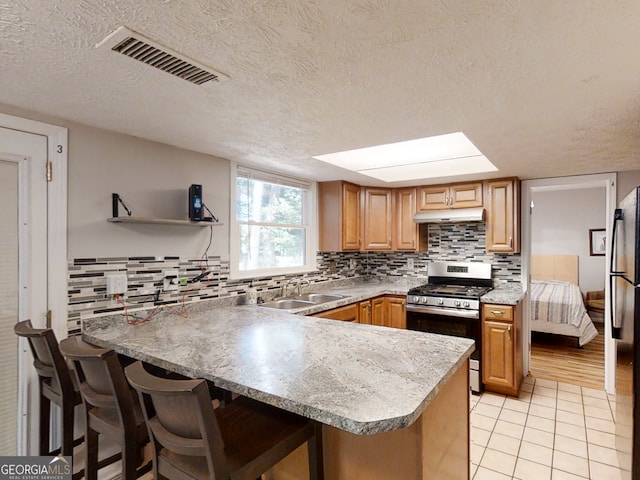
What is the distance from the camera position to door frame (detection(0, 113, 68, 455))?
1.84 metres

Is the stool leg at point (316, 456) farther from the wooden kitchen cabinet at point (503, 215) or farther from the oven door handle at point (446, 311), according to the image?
the wooden kitchen cabinet at point (503, 215)

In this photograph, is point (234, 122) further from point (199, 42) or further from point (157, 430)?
point (157, 430)

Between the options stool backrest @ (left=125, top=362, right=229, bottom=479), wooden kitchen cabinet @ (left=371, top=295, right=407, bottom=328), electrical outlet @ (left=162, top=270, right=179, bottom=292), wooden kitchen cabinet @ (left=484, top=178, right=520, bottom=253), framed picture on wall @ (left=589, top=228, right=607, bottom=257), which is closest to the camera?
stool backrest @ (left=125, top=362, right=229, bottom=479)

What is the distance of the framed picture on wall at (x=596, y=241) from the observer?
582 centimetres

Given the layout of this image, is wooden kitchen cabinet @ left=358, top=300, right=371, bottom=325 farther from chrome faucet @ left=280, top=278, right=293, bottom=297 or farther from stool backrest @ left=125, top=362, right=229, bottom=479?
stool backrest @ left=125, top=362, right=229, bottom=479

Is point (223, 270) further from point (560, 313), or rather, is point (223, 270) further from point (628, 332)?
point (560, 313)

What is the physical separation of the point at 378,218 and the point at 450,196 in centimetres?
82

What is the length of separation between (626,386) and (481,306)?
4.79ft

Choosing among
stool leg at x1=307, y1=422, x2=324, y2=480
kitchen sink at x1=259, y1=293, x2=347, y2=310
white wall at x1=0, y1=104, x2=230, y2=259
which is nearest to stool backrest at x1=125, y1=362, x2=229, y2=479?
stool leg at x1=307, y1=422, x2=324, y2=480

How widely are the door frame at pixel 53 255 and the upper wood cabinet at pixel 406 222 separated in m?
3.23

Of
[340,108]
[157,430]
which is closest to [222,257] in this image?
[340,108]

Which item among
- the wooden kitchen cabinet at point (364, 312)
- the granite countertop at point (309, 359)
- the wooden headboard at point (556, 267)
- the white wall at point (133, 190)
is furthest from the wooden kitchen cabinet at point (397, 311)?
the wooden headboard at point (556, 267)

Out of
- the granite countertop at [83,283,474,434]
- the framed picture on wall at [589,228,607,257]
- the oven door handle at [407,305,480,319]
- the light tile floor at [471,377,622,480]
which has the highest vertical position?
the framed picture on wall at [589,228,607,257]

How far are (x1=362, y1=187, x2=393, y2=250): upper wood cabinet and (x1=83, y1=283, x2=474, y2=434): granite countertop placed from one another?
200cm
